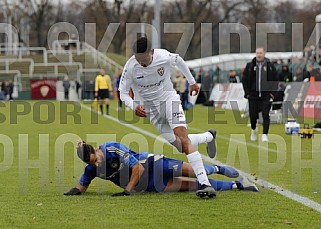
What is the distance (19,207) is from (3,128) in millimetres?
15730

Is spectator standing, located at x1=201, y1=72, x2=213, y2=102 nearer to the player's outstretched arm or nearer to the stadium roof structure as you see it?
the stadium roof structure

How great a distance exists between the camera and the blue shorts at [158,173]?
31.1 ft

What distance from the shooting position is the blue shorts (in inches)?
373

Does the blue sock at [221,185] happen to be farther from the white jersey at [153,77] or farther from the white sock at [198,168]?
the white jersey at [153,77]

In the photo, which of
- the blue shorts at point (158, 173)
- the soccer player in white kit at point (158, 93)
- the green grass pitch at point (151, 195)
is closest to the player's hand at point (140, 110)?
the soccer player in white kit at point (158, 93)

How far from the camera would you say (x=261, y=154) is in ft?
47.8

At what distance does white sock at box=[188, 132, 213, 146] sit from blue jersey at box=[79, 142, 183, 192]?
597 millimetres

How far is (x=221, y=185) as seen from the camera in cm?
964

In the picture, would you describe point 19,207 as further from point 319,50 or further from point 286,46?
point 286,46

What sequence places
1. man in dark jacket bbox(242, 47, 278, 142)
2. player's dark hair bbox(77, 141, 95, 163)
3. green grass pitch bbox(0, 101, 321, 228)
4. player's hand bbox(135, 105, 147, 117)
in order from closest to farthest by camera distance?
green grass pitch bbox(0, 101, 321, 228) → player's dark hair bbox(77, 141, 95, 163) → player's hand bbox(135, 105, 147, 117) → man in dark jacket bbox(242, 47, 278, 142)

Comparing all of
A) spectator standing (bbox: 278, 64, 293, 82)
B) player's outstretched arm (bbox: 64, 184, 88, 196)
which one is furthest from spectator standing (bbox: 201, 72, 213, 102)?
player's outstretched arm (bbox: 64, 184, 88, 196)

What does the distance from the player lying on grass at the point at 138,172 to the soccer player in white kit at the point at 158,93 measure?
1.09ft

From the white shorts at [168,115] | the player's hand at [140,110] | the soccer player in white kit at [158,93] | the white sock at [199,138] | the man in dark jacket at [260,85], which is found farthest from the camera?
the man in dark jacket at [260,85]

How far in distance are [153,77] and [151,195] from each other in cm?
149
